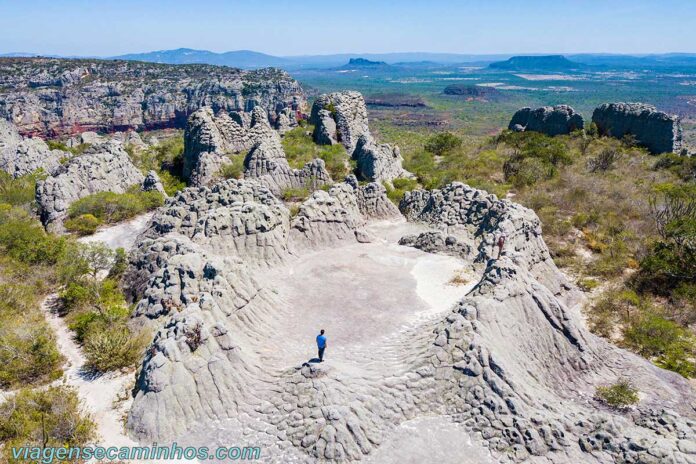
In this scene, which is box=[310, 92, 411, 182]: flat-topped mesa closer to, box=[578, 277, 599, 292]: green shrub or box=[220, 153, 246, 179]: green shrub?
box=[220, 153, 246, 179]: green shrub

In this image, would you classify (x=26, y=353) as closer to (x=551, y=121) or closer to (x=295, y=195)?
(x=295, y=195)

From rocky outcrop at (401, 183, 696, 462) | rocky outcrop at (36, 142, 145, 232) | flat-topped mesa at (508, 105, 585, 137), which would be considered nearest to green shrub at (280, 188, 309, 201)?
rocky outcrop at (36, 142, 145, 232)

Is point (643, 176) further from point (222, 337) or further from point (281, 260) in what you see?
point (222, 337)

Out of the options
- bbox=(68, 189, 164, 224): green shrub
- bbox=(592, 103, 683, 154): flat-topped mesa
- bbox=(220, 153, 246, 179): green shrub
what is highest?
bbox=(592, 103, 683, 154): flat-topped mesa

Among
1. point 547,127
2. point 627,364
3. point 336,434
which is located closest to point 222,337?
point 336,434

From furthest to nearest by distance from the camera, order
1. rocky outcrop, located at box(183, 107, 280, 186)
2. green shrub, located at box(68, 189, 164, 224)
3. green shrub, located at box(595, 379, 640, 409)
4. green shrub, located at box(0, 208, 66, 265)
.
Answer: rocky outcrop, located at box(183, 107, 280, 186) → green shrub, located at box(68, 189, 164, 224) → green shrub, located at box(0, 208, 66, 265) → green shrub, located at box(595, 379, 640, 409)

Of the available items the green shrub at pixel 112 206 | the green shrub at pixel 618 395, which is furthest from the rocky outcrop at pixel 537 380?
the green shrub at pixel 112 206

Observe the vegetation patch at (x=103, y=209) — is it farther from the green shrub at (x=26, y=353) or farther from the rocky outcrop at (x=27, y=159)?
the green shrub at (x=26, y=353)
